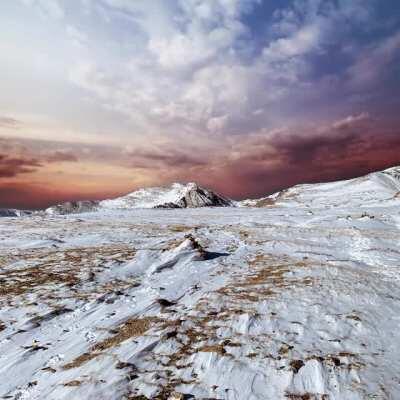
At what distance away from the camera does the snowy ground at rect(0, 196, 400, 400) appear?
9.34m

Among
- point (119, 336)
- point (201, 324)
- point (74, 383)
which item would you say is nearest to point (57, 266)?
point (119, 336)

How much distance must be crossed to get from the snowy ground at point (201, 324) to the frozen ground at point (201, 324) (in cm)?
4

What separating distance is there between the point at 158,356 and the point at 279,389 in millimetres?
3719

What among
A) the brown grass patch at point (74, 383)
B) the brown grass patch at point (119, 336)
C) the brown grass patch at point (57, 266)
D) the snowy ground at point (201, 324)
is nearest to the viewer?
the snowy ground at point (201, 324)

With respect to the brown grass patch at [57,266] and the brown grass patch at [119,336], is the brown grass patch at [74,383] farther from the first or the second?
the brown grass patch at [57,266]

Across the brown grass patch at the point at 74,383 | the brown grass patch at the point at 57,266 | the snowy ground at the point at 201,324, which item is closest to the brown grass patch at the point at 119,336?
the snowy ground at the point at 201,324

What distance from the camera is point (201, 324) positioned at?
12.8 meters

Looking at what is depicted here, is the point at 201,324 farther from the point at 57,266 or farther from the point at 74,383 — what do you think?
the point at 57,266

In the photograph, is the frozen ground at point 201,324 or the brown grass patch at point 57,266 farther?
the brown grass patch at point 57,266

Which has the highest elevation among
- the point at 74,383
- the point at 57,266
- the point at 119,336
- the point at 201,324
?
the point at 57,266

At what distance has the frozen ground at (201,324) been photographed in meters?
9.34

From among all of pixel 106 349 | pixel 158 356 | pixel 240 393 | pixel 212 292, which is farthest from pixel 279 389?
pixel 212 292

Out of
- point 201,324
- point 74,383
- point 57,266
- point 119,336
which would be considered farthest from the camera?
point 57,266

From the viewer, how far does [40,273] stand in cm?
2039
